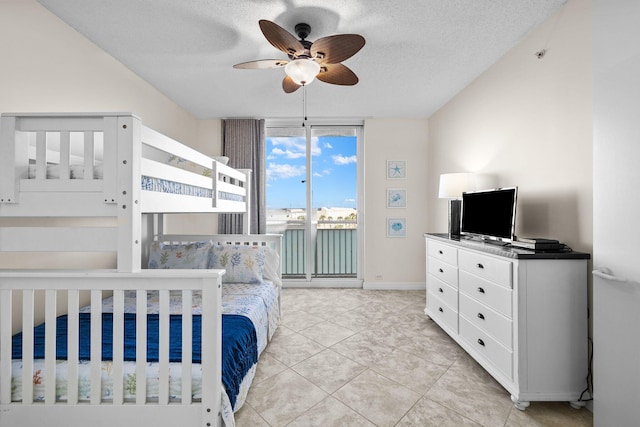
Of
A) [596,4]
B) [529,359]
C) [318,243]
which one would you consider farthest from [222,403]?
[318,243]

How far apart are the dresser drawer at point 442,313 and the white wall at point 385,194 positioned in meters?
1.25

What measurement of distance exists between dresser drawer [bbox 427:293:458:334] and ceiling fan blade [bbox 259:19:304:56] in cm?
239

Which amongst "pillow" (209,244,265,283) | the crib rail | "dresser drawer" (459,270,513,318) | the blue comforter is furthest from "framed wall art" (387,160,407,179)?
the crib rail

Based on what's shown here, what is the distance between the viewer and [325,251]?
4.71 m

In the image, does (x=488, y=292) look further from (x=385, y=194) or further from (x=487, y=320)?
Answer: (x=385, y=194)

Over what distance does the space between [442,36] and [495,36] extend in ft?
1.34

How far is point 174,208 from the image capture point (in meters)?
1.68

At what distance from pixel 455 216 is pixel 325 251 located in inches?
89.6

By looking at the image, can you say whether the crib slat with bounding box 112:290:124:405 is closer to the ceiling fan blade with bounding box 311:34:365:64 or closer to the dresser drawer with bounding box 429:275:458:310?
the ceiling fan blade with bounding box 311:34:365:64

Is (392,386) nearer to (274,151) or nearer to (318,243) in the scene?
(318,243)

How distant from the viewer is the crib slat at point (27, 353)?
124 centimetres

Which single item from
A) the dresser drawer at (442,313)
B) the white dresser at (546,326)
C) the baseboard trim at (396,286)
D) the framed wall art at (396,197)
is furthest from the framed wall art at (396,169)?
the white dresser at (546,326)

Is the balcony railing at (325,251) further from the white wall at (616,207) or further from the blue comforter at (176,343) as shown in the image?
the white wall at (616,207)

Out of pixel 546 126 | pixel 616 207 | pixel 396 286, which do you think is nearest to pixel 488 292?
pixel 616 207
